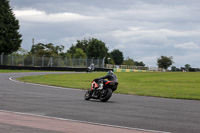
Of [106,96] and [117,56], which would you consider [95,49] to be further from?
[106,96]

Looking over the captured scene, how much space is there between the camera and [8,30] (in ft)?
233

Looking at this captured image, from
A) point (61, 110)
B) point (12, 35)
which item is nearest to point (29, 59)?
point (12, 35)

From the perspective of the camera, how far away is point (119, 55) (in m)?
192

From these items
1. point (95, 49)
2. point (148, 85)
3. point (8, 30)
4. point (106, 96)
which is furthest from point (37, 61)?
point (95, 49)

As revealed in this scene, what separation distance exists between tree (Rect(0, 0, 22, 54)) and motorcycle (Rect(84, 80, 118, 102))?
54458 mm

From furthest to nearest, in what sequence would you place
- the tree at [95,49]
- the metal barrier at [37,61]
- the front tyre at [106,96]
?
the tree at [95,49], the metal barrier at [37,61], the front tyre at [106,96]

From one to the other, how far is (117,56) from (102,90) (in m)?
176

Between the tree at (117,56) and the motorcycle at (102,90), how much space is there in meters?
174

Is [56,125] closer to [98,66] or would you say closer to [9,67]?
[9,67]

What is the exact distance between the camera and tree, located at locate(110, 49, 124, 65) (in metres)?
190

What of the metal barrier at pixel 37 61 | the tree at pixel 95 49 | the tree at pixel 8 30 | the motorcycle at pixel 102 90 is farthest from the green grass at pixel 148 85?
the tree at pixel 95 49

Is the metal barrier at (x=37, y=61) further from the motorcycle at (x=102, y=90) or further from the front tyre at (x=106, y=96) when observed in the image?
the front tyre at (x=106, y=96)

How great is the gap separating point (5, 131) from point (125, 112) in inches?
189

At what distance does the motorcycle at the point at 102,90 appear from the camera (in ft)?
49.4
